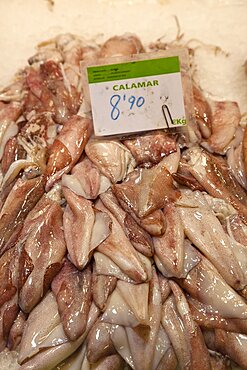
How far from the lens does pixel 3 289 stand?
5.27 feet

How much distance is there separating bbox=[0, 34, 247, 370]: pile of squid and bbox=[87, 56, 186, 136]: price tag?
0.18 feet

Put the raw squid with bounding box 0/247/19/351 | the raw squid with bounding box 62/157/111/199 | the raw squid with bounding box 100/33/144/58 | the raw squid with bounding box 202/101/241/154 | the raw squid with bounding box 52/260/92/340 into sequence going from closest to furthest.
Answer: the raw squid with bounding box 52/260/92/340 → the raw squid with bounding box 0/247/19/351 → the raw squid with bounding box 62/157/111/199 → the raw squid with bounding box 202/101/241/154 → the raw squid with bounding box 100/33/144/58

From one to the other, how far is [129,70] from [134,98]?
0.36 feet

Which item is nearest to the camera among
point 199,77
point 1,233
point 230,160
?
point 1,233

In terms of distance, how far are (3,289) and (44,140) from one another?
64 cm

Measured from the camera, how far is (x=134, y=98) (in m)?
1.86

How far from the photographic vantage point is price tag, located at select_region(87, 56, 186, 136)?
1853mm

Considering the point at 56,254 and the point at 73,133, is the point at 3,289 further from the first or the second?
the point at 73,133

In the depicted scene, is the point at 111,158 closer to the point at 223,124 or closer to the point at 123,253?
the point at 123,253

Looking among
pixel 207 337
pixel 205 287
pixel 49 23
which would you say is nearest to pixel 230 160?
pixel 205 287

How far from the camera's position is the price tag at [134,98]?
185cm

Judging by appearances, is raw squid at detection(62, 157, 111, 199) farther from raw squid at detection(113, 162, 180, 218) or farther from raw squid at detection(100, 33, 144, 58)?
raw squid at detection(100, 33, 144, 58)

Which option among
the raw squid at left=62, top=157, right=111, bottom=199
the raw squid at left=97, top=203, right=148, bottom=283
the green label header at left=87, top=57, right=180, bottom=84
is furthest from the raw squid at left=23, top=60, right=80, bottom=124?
the raw squid at left=97, top=203, right=148, bottom=283

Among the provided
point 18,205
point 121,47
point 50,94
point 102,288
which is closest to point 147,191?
point 102,288
